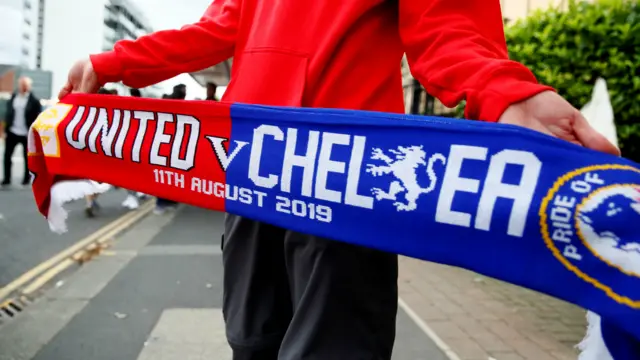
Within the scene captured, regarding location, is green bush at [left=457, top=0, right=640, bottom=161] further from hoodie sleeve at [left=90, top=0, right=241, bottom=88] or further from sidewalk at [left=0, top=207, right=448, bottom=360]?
hoodie sleeve at [left=90, top=0, right=241, bottom=88]

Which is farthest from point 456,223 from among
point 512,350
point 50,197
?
point 512,350

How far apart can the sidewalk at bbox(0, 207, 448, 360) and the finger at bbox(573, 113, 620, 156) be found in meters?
2.50

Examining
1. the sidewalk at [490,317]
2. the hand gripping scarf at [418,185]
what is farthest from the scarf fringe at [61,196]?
the sidewalk at [490,317]

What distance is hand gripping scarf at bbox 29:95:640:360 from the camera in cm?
99

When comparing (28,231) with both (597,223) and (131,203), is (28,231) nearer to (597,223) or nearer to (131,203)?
(131,203)

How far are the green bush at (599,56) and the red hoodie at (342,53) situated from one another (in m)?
3.47

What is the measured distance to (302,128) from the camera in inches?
52.0

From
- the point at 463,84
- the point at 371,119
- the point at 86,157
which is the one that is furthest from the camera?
the point at 86,157

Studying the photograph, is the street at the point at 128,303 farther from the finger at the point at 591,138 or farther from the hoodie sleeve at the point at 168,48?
the finger at the point at 591,138

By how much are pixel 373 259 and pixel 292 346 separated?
0.29 m

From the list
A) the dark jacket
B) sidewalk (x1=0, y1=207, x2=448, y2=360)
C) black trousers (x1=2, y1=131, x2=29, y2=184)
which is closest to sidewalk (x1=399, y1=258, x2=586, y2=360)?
sidewalk (x1=0, y1=207, x2=448, y2=360)

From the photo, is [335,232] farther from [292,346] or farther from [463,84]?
[463,84]

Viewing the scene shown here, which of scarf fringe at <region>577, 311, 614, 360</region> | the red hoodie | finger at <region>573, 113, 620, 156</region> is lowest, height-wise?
scarf fringe at <region>577, 311, 614, 360</region>

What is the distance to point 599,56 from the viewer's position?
4.40 metres
